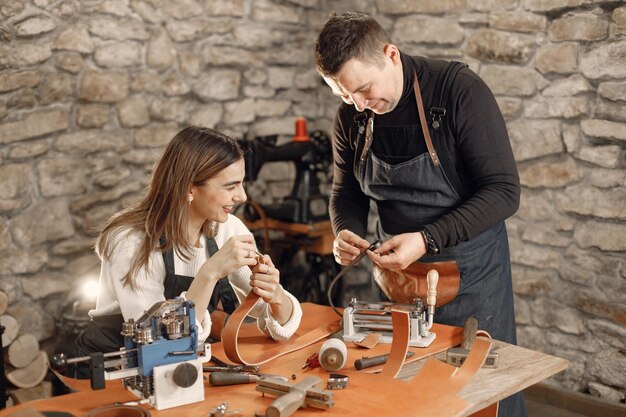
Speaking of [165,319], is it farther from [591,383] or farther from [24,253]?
[591,383]

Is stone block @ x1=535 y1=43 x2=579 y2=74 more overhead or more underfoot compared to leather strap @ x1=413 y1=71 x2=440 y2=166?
more overhead

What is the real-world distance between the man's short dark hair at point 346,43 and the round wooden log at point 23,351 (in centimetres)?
227

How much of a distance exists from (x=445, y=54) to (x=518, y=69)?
52 centimetres

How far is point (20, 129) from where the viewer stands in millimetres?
4035

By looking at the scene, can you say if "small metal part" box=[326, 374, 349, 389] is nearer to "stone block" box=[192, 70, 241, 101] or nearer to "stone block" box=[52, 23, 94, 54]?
"stone block" box=[52, 23, 94, 54]

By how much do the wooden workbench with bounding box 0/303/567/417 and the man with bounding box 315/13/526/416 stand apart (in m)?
0.40

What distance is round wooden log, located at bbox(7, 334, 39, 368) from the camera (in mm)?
3938

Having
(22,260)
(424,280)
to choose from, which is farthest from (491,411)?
(22,260)

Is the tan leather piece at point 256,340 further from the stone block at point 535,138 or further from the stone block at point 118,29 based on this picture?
the stone block at point 118,29

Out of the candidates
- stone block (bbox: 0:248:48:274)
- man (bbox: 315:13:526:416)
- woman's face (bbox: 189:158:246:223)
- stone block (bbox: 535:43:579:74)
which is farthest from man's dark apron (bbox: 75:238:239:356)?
stone block (bbox: 535:43:579:74)

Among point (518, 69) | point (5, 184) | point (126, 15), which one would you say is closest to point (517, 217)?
point (518, 69)

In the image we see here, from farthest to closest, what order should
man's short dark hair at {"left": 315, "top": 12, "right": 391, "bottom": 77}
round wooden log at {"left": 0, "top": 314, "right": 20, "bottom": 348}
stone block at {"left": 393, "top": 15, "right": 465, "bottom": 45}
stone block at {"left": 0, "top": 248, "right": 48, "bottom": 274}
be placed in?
stone block at {"left": 393, "top": 15, "right": 465, "bottom": 45}
stone block at {"left": 0, "top": 248, "right": 48, "bottom": 274}
round wooden log at {"left": 0, "top": 314, "right": 20, "bottom": 348}
man's short dark hair at {"left": 315, "top": 12, "right": 391, "bottom": 77}

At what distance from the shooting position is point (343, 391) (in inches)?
85.7

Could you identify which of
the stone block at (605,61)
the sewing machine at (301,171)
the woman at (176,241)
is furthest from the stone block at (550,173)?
the woman at (176,241)
